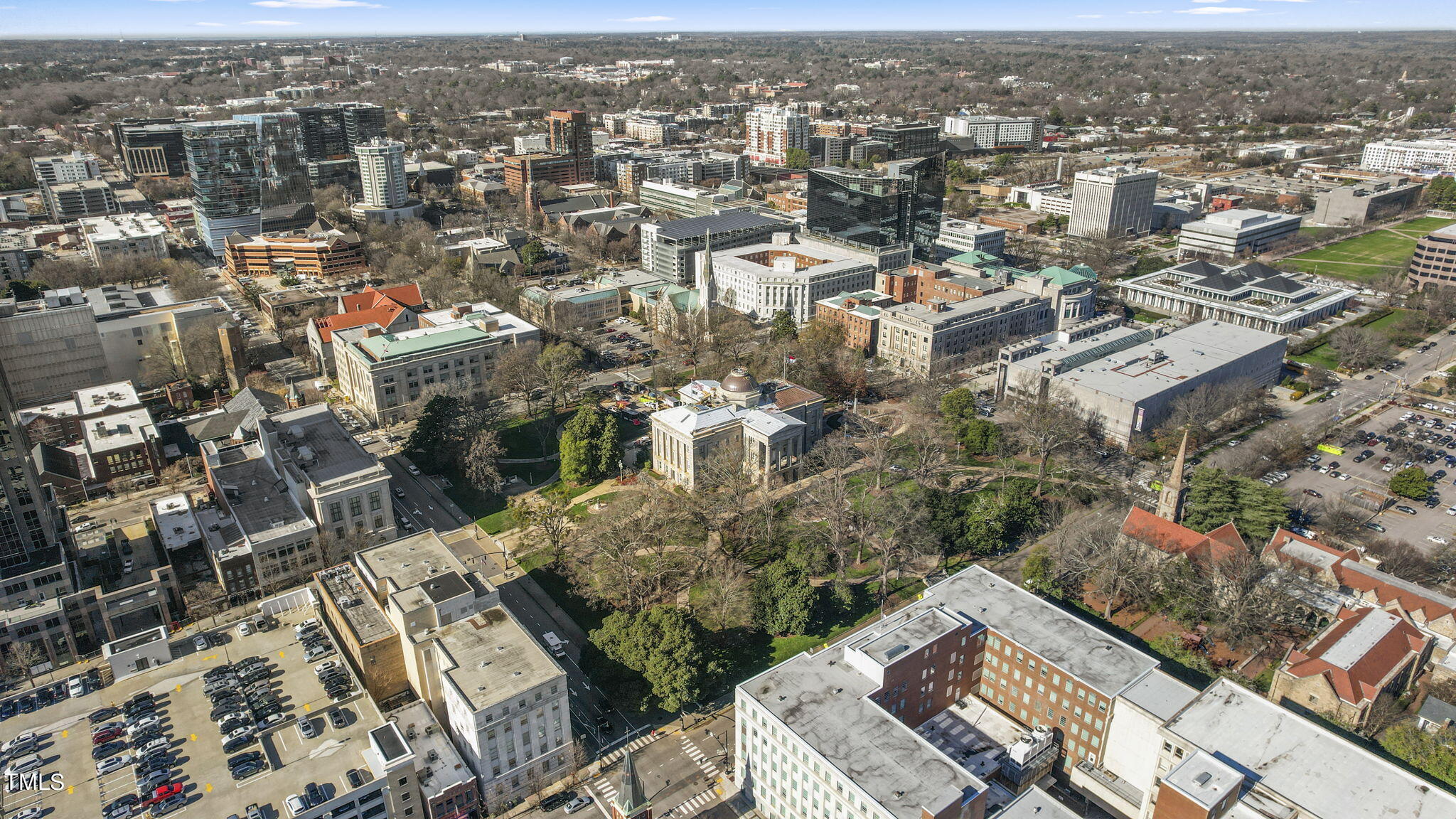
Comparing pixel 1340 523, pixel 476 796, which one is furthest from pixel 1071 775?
pixel 1340 523

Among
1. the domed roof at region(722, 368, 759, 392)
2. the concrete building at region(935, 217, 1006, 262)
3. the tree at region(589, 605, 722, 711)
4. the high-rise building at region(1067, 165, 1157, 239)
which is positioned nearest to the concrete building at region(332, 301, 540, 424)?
the domed roof at region(722, 368, 759, 392)

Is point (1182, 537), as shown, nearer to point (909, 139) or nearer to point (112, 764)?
point (112, 764)

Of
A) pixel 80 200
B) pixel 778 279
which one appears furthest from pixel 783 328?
pixel 80 200

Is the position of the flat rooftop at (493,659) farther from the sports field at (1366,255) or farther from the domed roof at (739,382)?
the sports field at (1366,255)

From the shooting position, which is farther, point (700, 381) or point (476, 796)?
point (700, 381)

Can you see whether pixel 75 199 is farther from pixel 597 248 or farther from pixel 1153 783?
pixel 1153 783

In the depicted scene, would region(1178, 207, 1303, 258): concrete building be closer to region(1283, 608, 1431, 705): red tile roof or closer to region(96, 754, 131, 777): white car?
region(1283, 608, 1431, 705): red tile roof
